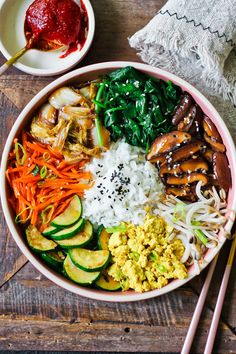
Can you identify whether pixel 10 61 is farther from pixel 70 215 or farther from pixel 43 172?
pixel 70 215

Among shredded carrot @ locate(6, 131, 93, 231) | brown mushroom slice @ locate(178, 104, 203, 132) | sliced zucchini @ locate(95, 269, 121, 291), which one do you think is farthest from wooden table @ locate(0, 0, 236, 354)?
brown mushroom slice @ locate(178, 104, 203, 132)

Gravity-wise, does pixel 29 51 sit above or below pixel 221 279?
above

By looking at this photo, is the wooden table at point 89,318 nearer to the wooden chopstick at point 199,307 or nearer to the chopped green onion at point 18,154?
the wooden chopstick at point 199,307

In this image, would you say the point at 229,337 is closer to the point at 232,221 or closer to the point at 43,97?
the point at 232,221

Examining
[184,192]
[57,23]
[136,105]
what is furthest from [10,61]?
[184,192]

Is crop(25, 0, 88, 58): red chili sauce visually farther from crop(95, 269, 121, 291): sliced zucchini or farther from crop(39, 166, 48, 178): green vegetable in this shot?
crop(95, 269, 121, 291): sliced zucchini

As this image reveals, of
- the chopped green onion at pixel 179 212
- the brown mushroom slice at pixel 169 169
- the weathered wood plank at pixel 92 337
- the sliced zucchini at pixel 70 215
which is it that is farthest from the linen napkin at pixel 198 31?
the weathered wood plank at pixel 92 337

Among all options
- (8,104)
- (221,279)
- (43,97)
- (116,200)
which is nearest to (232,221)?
(221,279)
